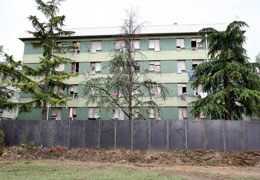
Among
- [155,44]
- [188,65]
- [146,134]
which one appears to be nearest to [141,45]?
[155,44]

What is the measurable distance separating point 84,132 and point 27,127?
432 centimetres

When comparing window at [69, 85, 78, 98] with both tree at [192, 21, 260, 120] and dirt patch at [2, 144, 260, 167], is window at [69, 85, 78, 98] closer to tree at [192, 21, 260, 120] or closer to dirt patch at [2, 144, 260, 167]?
dirt patch at [2, 144, 260, 167]

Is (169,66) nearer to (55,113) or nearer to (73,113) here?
(73,113)

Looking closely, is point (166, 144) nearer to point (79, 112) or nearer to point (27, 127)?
point (27, 127)

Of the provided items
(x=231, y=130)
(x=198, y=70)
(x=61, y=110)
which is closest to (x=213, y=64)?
(x=198, y=70)

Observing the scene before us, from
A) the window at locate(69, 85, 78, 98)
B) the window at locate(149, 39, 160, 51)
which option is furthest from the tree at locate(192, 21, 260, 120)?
the window at locate(69, 85, 78, 98)

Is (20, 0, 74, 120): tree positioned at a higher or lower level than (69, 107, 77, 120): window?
higher

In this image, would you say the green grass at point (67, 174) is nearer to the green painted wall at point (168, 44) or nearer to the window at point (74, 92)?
the window at point (74, 92)

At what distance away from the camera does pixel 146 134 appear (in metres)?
14.1

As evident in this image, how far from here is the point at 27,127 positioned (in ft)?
50.3

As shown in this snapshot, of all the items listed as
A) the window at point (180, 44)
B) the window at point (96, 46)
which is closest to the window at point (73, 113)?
the window at point (96, 46)

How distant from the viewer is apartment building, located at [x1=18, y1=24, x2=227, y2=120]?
923 inches

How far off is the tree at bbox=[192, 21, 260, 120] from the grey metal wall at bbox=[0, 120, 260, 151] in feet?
4.43

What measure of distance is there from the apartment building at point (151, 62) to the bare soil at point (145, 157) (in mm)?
9805
